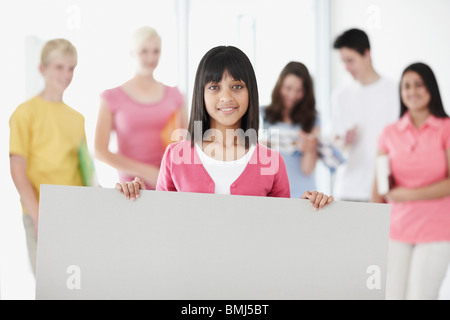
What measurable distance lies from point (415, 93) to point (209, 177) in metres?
1.37

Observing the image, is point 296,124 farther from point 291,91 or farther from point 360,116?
point 360,116

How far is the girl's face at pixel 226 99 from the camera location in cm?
132

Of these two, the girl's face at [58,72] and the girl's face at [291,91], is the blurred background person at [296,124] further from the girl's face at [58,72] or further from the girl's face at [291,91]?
the girl's face at [58,72]

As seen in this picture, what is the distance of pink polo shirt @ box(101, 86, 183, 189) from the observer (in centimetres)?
214

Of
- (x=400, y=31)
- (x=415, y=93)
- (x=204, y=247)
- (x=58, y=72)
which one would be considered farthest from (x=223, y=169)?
(x=400, y=31)

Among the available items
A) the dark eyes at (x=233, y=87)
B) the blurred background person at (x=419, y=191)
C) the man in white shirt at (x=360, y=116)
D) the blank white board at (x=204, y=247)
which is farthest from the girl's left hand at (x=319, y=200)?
the man in white shirt at (x=360, y=116)

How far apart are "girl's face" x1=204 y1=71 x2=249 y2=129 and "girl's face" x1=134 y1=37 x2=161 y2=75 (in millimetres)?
980

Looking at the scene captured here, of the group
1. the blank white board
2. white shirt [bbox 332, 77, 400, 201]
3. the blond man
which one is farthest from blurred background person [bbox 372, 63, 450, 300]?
the blond man

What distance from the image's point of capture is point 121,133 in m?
2.16

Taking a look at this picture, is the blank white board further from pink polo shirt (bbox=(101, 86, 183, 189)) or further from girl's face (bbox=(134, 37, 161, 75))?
girl's face (bbox=(134, 37, 161, 75))
